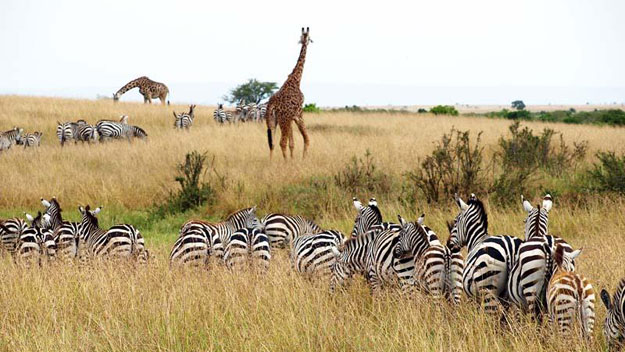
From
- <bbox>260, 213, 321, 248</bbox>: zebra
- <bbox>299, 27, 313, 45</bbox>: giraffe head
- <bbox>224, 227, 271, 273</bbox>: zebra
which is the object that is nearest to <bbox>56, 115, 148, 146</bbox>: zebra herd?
<bbox>299, 27, 313, 45</bbox>: giraffe head

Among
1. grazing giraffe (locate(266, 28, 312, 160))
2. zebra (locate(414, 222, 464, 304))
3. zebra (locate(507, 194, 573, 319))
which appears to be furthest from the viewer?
grazing giraffe (locate(266, 28, 312, 160))

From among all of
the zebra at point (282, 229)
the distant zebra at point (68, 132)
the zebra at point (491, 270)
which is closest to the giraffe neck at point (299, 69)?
the zebra at point (282, 229)

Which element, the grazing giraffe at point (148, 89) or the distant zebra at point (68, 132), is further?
the grazing giraffe at point (148, 89)

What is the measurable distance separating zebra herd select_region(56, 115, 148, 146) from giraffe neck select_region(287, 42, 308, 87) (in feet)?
27.6

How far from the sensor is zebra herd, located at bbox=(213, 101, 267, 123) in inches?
1160

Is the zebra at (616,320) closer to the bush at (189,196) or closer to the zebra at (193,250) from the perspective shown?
the zebra at (193,250)

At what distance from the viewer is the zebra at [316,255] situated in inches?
294

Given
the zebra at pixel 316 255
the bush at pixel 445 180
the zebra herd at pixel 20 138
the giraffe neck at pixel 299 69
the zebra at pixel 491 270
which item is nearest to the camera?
the zebra at pixel 491 270

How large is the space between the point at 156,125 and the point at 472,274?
24.6 metres

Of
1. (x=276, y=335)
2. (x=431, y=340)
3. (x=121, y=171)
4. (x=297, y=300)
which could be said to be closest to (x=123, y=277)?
(x=297, y=300)

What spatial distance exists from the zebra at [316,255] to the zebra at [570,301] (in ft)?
9.53

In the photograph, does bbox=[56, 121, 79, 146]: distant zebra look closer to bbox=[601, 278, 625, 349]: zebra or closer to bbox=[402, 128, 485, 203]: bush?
bbox=[402, 128, 485, 203]: bush

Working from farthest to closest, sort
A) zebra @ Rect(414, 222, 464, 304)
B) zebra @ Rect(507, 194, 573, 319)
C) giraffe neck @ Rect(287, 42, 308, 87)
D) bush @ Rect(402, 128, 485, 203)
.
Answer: giraffe neck @ Rect(287, 42, 308, 87) < bush @ Rect(402, 128, 485, 203) < zebra @ Rect(414, 222, 464, 304) < zebra @ Rect(507, 194, 573, 319)

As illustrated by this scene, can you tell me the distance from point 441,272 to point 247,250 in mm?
2598
